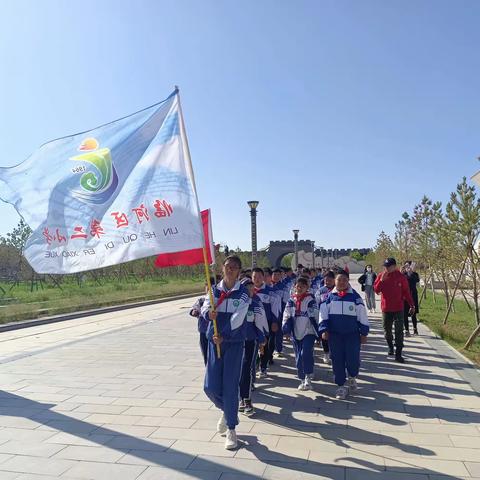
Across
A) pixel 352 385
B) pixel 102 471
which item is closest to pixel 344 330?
pixel 352 385

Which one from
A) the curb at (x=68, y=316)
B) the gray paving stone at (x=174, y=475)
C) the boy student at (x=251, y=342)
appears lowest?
the curb at (x=68, y=316)

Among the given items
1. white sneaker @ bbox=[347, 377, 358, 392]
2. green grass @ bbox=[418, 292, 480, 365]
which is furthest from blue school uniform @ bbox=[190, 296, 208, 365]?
green grass @ bbox=[418, 292, 480, 365]

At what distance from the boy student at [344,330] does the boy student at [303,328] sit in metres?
0.33

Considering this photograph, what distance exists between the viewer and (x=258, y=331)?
17.2ft

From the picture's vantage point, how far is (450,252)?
12070mm

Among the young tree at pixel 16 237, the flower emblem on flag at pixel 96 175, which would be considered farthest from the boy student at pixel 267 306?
the young tree at pixel 16 237

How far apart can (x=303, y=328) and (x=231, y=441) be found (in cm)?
238

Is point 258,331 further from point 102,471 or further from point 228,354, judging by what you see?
point 102,471

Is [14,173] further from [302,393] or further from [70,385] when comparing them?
[302,393]

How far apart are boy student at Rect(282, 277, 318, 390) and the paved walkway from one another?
0.94ft

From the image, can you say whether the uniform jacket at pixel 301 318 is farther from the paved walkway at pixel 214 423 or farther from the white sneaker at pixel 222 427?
the white sneaker at pixel 222 427

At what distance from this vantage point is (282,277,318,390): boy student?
638cm

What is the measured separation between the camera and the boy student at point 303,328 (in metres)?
6.38

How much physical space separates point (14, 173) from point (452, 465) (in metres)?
5.00
